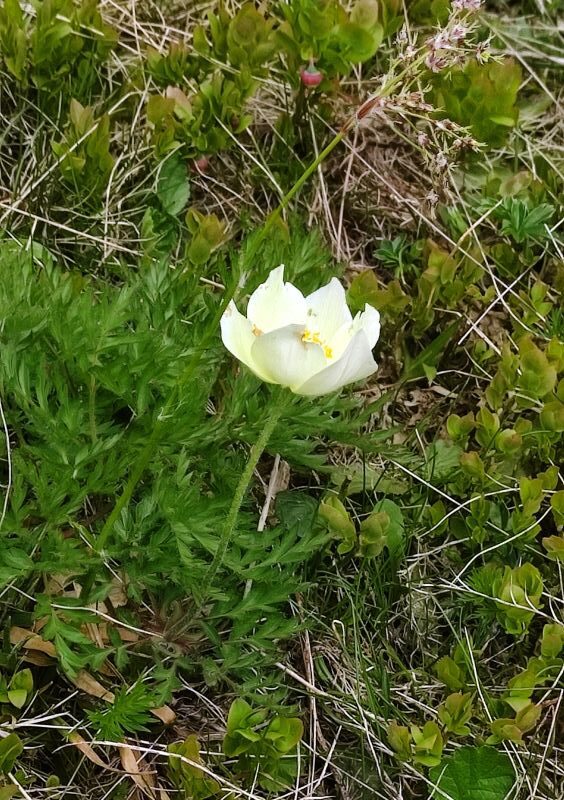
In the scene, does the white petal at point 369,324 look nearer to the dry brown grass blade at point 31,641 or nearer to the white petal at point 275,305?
the white petal at point 275,305

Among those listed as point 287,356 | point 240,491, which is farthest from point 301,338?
point 240,491

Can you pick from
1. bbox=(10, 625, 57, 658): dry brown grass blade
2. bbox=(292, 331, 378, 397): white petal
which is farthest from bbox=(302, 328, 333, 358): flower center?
bbox=(10, 625, 57, 658): dry brown grass blade

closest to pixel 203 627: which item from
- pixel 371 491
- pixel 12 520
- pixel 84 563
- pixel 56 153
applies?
pixel 84 563

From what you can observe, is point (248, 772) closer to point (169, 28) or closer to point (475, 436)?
point (475, 436)

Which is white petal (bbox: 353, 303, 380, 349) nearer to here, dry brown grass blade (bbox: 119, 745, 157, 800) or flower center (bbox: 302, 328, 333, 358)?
flower center (bbox: 302, 328, 333, 358)

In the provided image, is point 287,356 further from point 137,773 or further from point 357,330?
point 137,773

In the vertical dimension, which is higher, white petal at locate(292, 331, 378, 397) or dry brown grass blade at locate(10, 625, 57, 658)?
white petal at locate(292, 331, 378, 397)

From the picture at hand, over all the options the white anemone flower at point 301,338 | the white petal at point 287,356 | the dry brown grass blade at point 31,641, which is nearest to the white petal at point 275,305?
the white anemone flower at point 301,338
